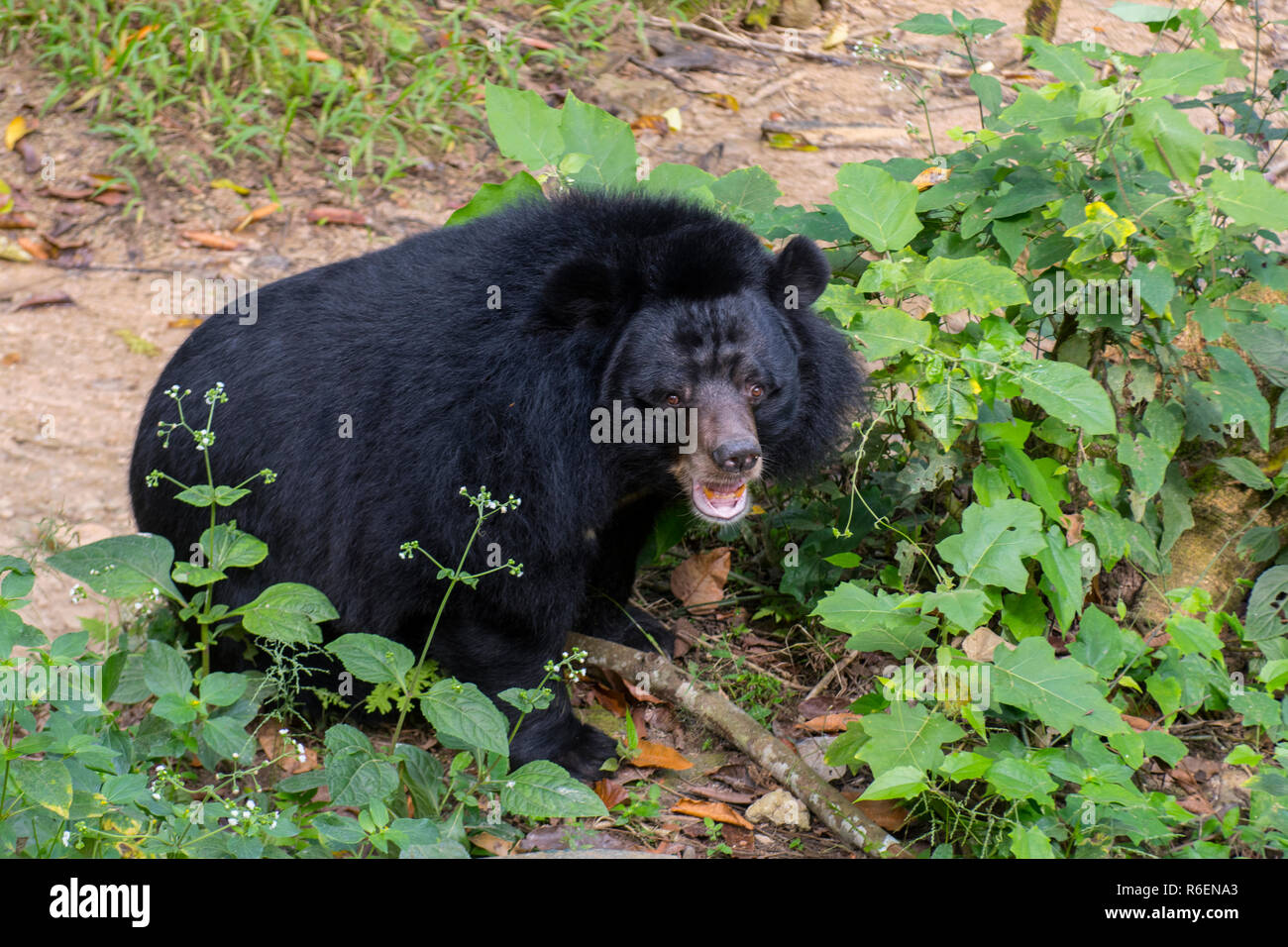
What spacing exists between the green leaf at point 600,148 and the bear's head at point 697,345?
0.56 m

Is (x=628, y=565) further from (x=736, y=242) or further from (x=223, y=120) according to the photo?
(x=223, y=120)

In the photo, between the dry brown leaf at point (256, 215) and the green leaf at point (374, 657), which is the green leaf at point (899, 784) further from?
the dry brown leaf at point (256, 215)

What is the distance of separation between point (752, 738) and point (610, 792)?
47cm

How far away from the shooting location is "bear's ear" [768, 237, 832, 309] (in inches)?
140

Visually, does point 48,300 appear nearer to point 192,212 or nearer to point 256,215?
point 192,212

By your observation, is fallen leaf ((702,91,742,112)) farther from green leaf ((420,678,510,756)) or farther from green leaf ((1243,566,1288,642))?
green leaf ((420,678,510,756))

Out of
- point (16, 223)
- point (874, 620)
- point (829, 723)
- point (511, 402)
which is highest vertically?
point (16, 223)

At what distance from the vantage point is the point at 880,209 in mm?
3541

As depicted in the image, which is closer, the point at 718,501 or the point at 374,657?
the point at 374,657

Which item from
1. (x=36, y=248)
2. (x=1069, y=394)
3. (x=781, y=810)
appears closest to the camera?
(x=1069, y=394)

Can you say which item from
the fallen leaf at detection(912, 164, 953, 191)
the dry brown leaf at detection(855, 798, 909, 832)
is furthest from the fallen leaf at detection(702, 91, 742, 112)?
the dry brown leaf at detection(855, 798, 909, 832)

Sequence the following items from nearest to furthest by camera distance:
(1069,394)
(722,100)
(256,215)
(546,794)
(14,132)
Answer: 1. (546,794)
2. (1069,394)
3. (256,215)
4. (14,132)
5. (722,100)

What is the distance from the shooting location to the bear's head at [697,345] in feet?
11.1

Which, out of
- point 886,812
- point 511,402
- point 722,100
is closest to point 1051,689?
point 886,812
